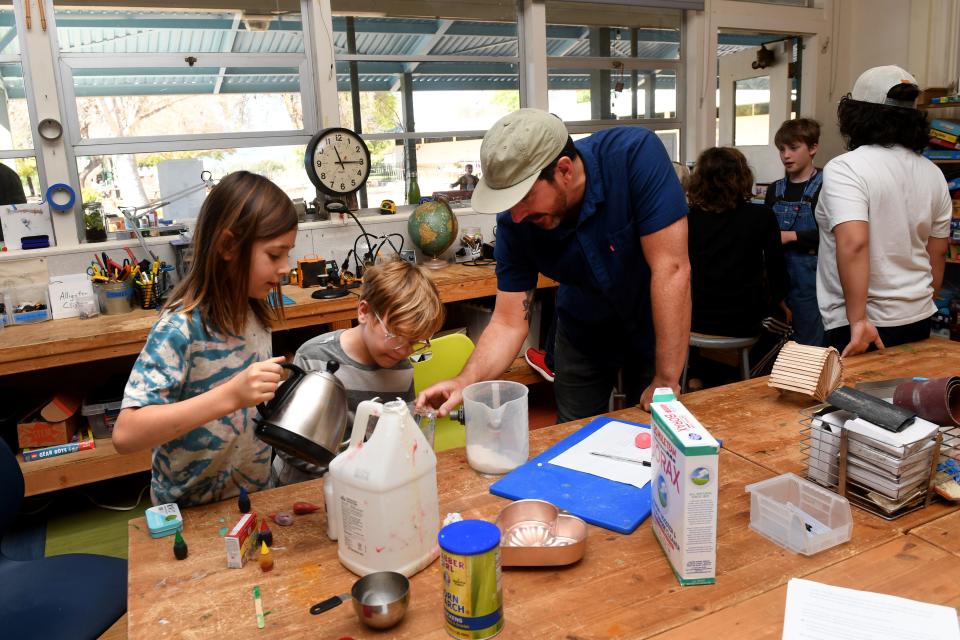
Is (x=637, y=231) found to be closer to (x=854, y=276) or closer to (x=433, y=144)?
(x=854, y=276)

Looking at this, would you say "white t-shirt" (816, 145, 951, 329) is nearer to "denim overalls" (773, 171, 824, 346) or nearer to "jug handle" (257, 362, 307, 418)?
"denim overalls" (773, 171, 824, 346)

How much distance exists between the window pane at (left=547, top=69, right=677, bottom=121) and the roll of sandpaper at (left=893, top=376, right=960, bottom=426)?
3408 mm

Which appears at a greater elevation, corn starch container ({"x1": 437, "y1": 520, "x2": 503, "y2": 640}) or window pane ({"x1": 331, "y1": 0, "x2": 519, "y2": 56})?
window pane ({"x1": 331, "y1": 0, "x2": 519, "y2": 56})

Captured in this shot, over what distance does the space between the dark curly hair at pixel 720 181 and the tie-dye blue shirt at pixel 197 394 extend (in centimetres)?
217

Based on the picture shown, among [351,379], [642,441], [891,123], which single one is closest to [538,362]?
[891,123]

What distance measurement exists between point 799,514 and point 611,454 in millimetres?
434

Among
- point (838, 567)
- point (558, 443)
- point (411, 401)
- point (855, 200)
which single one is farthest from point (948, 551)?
point (855, 200)

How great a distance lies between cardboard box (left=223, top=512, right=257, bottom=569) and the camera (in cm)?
115

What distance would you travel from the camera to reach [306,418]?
1157mm

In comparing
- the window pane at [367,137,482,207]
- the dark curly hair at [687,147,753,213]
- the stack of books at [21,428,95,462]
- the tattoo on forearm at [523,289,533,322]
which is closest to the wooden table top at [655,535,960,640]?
the tattoo on forearm at [523,289,533,322]

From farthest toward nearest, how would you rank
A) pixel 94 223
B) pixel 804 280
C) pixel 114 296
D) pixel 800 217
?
pixel 800 217 < pixel 804 280 < pixel 94 223 < pixel 114 296

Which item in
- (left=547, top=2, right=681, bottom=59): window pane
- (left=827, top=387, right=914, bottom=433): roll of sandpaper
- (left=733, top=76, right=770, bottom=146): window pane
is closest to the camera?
(left=827, top=387, right=914, bottom=433): roll of sandpaper

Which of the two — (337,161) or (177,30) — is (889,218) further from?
(177,30)

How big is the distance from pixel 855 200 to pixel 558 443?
133cm
